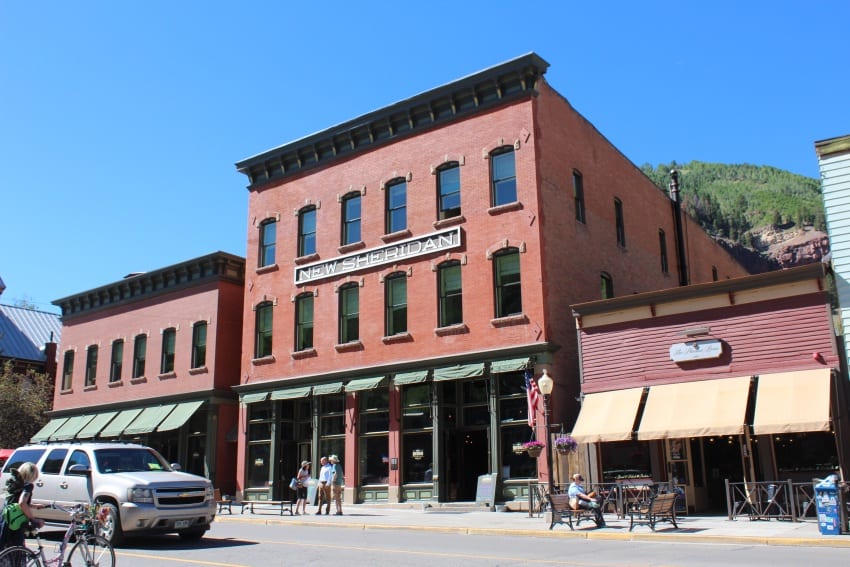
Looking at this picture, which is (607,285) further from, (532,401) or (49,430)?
(49,430)

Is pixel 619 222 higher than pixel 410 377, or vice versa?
pixel 619 222

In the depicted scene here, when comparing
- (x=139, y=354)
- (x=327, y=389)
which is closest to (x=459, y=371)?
(x=327, y=389)

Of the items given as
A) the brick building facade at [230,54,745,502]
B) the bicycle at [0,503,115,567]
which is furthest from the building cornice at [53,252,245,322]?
the bicycle at [0,503,115,567]

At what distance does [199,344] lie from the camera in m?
34.7

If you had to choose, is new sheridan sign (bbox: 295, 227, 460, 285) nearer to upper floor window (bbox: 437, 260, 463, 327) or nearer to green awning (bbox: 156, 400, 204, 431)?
upper floor window (bbox: 437, 260, 463, 327)

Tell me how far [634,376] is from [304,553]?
11927 mm

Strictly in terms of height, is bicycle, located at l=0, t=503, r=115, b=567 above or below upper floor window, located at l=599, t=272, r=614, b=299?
below

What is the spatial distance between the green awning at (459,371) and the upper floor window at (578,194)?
6.68m

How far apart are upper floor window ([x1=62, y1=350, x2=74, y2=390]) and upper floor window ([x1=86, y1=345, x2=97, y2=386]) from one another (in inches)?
66.2

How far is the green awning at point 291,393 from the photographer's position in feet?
95.3

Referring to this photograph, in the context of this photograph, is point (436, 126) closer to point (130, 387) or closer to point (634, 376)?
point (634, 376)

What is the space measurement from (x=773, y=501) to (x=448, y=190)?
→ 14.2m

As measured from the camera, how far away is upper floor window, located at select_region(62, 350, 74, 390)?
135 ft

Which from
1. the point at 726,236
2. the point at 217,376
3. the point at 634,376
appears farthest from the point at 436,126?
the point at 726,236
